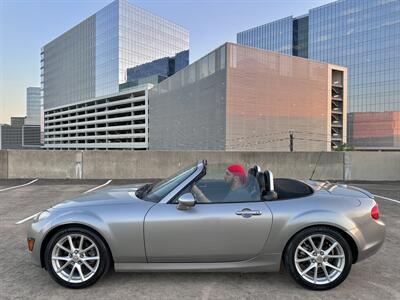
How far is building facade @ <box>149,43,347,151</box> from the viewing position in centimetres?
5369

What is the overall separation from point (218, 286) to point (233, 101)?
5083 cm

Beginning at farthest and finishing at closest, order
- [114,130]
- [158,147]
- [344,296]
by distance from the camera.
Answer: [114,130] → [158,147] → [344,296]

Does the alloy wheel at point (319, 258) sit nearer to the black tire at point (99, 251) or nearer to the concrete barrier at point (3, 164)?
Result: the black tire at point (99, 251)

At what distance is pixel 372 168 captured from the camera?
13.9m

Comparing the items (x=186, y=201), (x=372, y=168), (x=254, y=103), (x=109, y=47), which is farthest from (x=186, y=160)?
(x=109, y=47)

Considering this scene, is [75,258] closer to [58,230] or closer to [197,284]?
[58,230]

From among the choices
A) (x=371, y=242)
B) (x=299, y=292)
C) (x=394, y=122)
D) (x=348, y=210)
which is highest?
(x=394, y=122)

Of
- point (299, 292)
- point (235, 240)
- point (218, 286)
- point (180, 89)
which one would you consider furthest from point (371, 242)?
point (180, 89)

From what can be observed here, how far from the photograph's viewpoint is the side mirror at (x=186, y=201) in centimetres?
342

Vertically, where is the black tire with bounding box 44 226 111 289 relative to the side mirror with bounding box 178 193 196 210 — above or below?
below

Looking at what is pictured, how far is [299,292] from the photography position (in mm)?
3463

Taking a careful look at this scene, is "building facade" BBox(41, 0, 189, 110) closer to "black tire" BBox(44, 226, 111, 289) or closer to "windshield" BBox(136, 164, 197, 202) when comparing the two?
"windshield" BBox(136, 164, 197, 202)

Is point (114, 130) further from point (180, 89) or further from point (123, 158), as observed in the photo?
point (123, 158)

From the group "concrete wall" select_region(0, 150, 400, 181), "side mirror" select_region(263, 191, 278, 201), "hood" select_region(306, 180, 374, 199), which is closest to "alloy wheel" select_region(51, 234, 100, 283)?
"side mirror" select_region(263, 191, 278, 201)
